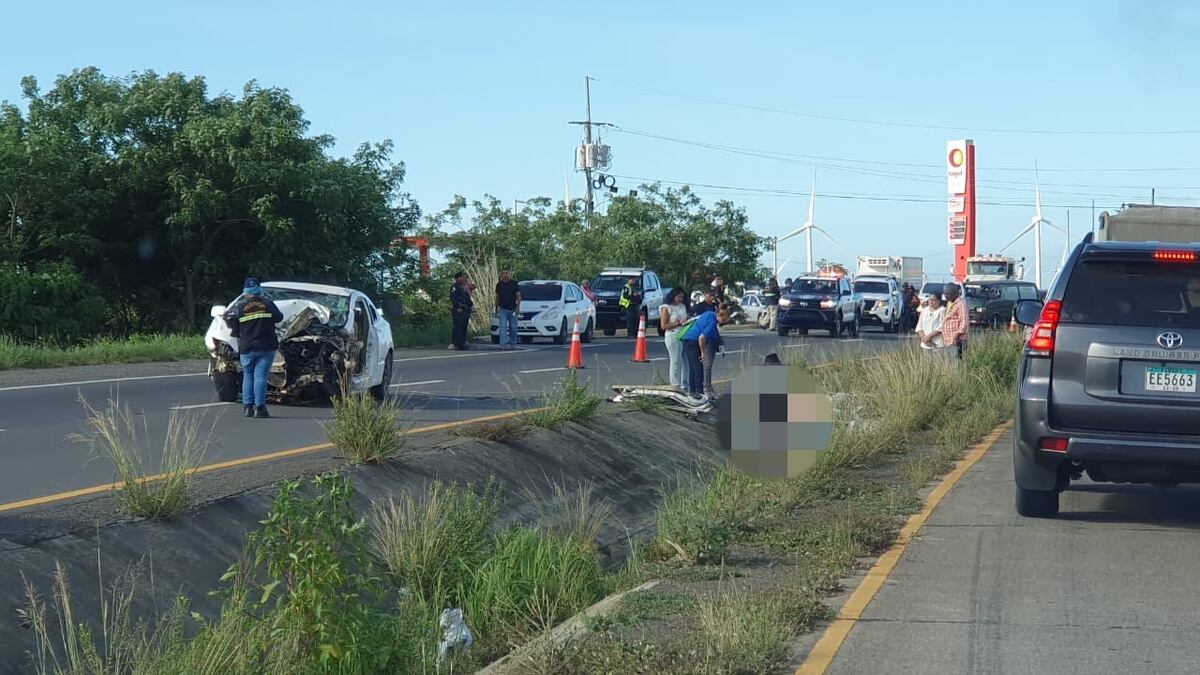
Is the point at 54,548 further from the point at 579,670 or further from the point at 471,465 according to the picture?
the point at 471,465

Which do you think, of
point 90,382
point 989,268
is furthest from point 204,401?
point 989,268

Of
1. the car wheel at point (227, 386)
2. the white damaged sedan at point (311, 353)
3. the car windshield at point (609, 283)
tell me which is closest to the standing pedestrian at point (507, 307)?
the car windshield at point (609, 283)

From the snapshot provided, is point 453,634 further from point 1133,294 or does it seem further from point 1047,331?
point 1133,294

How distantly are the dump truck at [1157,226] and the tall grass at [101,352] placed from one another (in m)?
15.8

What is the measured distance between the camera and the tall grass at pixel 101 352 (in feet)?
77.7

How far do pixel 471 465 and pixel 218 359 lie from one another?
18.5 feet

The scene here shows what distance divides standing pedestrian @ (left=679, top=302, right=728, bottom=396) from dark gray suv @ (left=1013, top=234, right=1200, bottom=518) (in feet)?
29.1

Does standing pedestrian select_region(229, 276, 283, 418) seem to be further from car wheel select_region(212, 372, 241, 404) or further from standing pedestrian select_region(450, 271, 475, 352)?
standing pedestrian select_region(450, 271, 475, 352)

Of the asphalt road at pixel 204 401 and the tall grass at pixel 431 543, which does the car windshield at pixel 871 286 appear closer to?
the asphalt road at pixel 204 401

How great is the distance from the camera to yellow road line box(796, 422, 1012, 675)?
6672mm

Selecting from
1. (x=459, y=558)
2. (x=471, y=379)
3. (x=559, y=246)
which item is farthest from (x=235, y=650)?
(x=559, y=246)

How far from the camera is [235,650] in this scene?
6637 mm

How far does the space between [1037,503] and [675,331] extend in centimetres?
875

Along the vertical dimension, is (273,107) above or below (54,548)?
above
